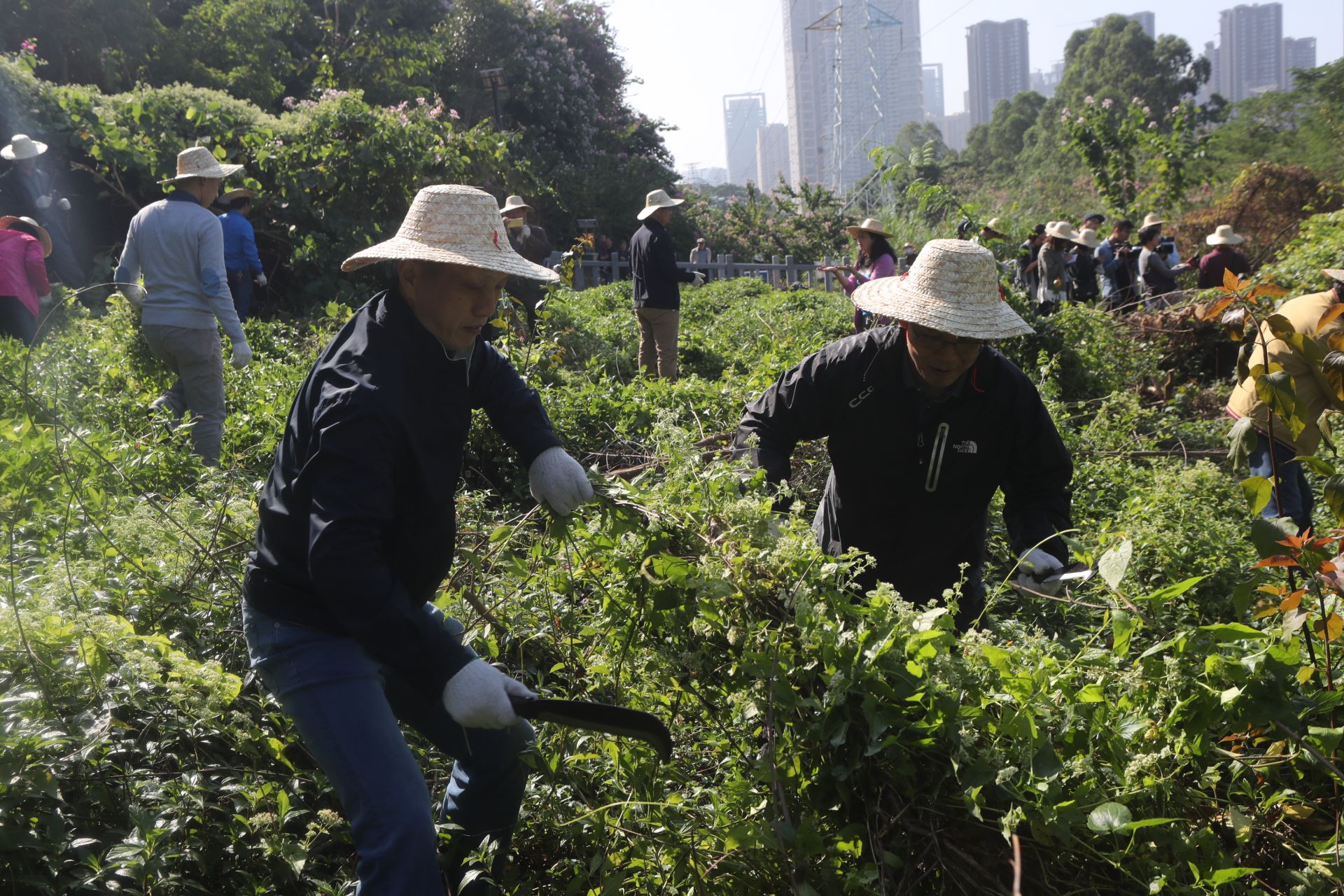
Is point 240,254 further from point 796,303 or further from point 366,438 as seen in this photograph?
point 366,438

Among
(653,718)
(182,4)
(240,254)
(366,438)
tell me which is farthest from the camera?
(182,4)

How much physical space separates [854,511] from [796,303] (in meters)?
9.73

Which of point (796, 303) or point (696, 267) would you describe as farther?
point (696, 267)

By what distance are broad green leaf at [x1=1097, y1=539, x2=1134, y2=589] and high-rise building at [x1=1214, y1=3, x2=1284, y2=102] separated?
188m

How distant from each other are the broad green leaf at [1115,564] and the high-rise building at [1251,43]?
7398 inches

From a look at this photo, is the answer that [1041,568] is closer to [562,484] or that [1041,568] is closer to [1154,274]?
[562,484]

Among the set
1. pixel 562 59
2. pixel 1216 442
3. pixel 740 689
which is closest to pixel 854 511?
pixel 740 689

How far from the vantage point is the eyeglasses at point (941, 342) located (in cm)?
300

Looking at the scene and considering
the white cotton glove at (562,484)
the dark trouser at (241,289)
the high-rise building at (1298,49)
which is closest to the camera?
the white cotton glove at (562,484)

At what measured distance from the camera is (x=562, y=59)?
2809 centimetres

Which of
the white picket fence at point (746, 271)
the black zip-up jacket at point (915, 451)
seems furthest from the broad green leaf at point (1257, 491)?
the white picket fence at point (746, 271)

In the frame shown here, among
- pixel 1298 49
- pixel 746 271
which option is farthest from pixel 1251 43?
pixel 746 271

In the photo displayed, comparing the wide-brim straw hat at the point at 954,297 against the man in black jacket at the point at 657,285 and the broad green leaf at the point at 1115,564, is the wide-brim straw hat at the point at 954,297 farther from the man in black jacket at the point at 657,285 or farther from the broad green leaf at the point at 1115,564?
the man in black jacket at the point at 657,285

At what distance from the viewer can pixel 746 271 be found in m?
24.0
